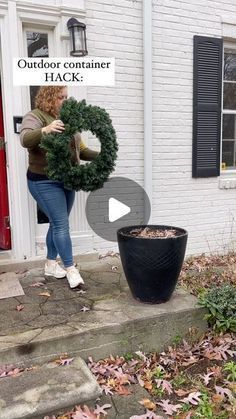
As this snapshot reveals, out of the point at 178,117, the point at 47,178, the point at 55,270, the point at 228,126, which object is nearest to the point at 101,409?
the point at 55,270

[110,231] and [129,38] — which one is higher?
[129,38]

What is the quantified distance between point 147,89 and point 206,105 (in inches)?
→ 32.8

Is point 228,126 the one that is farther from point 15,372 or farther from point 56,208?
point 15,372

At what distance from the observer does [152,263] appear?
265 cm

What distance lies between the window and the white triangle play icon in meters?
1.50

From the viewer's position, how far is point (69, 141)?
269cm

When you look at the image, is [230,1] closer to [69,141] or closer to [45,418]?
[69,141]

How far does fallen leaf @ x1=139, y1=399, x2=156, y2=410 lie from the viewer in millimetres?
2098

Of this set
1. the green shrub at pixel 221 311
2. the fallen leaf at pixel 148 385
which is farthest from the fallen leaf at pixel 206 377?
the green shrub at pixel 221 311

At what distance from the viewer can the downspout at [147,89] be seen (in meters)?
3.95

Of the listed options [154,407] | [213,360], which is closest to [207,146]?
[213,360]

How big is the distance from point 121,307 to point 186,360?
21.7 inches

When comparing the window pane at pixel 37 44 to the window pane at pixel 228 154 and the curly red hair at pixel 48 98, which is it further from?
the window pane at pixel 228 154

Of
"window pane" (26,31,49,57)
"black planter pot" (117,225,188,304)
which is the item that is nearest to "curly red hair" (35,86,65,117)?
"window pane" (26,31,49,57)
